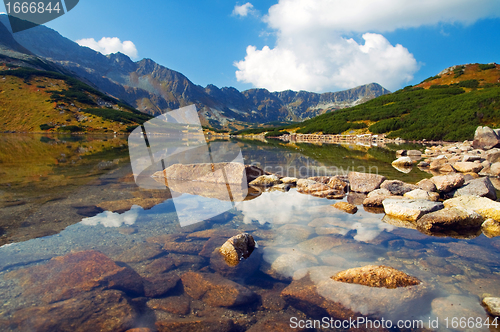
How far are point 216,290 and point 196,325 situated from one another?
2.83 ft

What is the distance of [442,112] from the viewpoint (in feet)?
238

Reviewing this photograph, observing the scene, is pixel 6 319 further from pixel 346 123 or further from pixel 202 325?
pixel 346 123

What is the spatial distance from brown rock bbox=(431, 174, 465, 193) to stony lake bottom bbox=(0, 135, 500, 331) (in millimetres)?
4616

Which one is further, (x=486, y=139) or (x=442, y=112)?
(x=442, y=112)

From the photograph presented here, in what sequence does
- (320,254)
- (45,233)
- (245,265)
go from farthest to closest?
1. (45,233)
2. (320,254)
3. (245,265)

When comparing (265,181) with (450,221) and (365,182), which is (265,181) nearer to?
(365,182)

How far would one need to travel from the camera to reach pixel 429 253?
236 inches

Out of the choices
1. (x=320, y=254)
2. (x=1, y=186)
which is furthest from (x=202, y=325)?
(x=1, y=186)

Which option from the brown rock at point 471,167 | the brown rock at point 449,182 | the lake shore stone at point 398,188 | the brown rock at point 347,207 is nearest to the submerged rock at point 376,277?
the brown rock at point 347,207

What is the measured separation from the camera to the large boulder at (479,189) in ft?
31.9

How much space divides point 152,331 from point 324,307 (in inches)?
114

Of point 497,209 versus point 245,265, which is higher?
point 497,209

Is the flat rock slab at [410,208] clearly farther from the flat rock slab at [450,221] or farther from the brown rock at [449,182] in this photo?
the brown rock at [449,182]

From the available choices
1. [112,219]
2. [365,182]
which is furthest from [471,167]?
[112,219]
